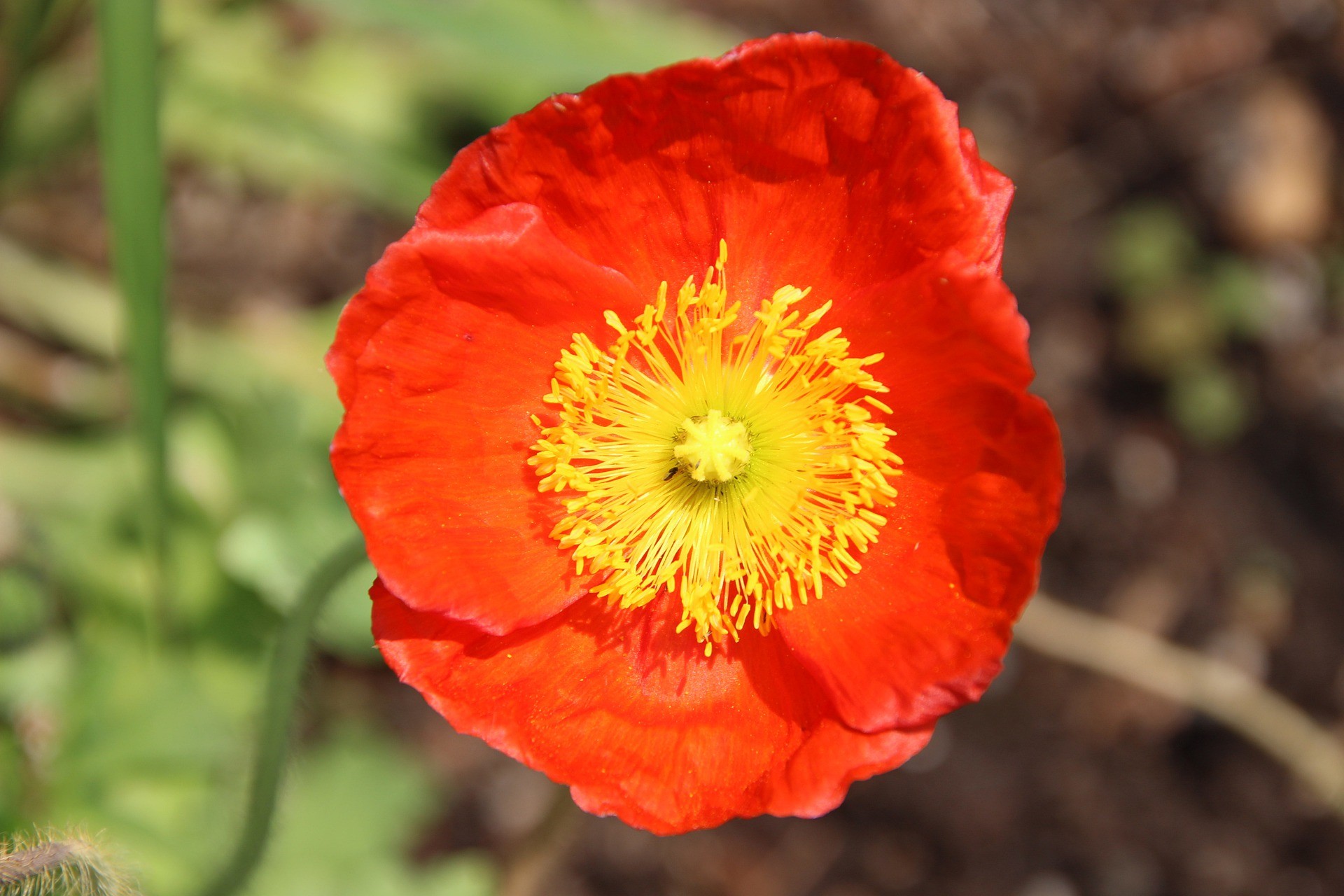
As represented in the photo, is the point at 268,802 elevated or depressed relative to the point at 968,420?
depressed

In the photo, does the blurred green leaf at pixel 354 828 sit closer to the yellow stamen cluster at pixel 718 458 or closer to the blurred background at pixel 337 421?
the blurred background at pixel 337 421

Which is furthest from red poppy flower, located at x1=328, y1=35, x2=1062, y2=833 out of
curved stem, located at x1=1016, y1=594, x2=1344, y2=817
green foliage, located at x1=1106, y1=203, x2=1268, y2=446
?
green foliage, located at x1=1106, y1=203, x2=1268, y2=446

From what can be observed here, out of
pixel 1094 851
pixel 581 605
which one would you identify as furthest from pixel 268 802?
pixel 1094 851

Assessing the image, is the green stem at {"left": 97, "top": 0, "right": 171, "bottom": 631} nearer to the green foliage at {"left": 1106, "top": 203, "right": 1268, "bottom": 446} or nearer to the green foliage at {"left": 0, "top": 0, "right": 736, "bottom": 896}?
the green foliage at {"left": 0, "top": 0, "right": 736, "bottom": 896}

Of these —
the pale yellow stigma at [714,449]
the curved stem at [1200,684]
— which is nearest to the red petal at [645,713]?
the pale yellow stigma at [714,449]

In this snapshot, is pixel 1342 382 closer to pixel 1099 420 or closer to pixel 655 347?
pixel 1099 420

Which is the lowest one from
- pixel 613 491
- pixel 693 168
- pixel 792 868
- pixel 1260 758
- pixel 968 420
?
pixel 792 868
